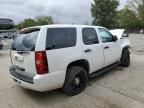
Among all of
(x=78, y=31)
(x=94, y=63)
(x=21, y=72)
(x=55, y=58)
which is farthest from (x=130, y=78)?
(x=21, y=72)

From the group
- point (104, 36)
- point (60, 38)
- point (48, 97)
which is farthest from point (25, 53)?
point (104, 36)

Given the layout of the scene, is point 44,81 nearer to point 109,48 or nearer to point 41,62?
point 41,62

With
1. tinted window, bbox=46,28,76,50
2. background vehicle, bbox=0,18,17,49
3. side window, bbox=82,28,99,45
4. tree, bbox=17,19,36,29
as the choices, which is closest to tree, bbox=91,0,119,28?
tree, bbox=17,19,36,29

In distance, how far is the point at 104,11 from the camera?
183 ft

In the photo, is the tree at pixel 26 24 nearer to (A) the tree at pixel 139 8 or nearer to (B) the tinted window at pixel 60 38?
(A) the tree at pixel 139 8

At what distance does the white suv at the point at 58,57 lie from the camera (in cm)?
406

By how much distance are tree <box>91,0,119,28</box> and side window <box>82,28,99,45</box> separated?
5037 centimetres

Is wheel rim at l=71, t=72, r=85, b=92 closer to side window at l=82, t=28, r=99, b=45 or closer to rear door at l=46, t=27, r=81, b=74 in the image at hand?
rear door at l=46, t=27, r=81, b=74

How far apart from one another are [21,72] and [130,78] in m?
3.44

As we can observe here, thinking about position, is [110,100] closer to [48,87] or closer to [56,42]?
[48,87]

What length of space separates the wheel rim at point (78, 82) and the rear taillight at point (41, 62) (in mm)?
989

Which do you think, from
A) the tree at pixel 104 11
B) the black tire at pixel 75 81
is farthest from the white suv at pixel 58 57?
the tree at pixel 104 11

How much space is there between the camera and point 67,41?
182 inches

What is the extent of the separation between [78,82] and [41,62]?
4.58 ft
